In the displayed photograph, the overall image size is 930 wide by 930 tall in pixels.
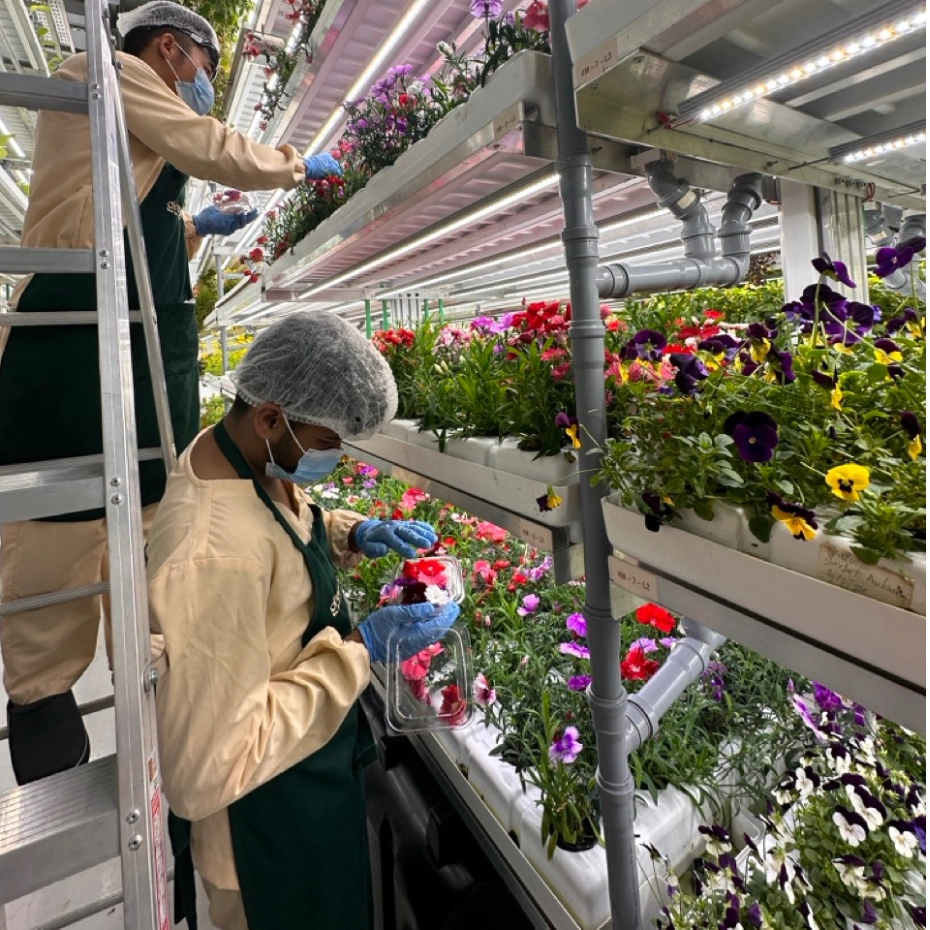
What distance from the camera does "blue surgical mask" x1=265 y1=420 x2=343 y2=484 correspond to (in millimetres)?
1236

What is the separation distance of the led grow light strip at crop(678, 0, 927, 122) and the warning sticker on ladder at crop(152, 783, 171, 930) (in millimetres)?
1245

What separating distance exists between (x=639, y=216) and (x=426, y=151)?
0.62 m

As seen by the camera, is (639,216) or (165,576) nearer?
(165,576)

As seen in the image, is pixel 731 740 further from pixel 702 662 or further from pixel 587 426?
pixel 587 426

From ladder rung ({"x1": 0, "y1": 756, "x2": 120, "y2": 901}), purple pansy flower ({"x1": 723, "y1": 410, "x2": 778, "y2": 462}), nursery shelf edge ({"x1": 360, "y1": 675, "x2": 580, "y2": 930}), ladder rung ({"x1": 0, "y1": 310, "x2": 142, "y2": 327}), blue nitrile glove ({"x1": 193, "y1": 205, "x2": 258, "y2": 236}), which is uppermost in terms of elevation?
blue nitrile glove ({"x1": 193, "y1": 205, "x2": 258, "y2": 236})

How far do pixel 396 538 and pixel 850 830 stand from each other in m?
1.17

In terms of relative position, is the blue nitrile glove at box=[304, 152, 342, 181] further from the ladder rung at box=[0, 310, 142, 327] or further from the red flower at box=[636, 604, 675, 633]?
the red flower at box=[636, 604, 675, 633]

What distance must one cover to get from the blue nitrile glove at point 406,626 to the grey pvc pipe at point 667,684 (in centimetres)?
49

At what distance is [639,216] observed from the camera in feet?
4.97

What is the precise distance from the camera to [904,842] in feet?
3.17

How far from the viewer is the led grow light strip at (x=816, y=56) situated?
2.11 ft

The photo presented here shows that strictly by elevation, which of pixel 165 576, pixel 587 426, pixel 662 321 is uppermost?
pixel 662 321

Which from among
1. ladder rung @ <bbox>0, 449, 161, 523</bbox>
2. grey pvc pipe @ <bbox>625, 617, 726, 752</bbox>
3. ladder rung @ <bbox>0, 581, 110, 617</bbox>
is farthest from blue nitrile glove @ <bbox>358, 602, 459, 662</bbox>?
ladder rung @ <bbox>0, 449, 161, 523</bbox>

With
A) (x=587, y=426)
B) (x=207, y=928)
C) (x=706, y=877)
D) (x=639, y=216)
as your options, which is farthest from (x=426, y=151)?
(x=207, y=928)
